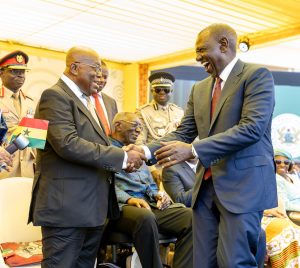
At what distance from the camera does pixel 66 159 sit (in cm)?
255

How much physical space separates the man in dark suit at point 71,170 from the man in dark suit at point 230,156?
0.47 meters

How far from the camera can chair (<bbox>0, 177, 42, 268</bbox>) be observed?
3.18m

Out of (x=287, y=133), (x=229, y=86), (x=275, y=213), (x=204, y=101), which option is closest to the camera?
(x=229, y=86)

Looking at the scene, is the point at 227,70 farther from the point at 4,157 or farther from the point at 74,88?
the point at 4,157

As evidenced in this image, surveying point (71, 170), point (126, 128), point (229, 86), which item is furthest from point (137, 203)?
point (229, 86)

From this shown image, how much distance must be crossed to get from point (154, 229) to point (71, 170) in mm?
912

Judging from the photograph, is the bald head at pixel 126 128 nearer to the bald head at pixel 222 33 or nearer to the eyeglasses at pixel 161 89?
the eyeglasses at pixel 161 89

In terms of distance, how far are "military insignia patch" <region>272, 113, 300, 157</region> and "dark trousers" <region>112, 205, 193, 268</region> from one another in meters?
4.88

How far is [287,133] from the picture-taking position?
8094mm

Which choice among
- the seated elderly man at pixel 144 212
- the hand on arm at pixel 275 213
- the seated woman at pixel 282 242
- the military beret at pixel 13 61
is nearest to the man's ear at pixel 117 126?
the seated elderly man at pixel 144 212

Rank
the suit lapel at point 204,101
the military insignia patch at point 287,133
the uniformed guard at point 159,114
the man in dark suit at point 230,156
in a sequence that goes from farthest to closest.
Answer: the military insignia patch at point 287,133
the uniformed guard at point 159,114
the suit lapel at point 204,101
the man in dark suit at point 230,156

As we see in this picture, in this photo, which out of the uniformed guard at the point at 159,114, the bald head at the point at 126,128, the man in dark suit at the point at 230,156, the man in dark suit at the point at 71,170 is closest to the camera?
the man in dark suit at the point at 230,156

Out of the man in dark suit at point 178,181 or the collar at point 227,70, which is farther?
the man in dark suit at point 178,181

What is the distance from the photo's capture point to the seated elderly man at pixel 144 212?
3.20 meters
